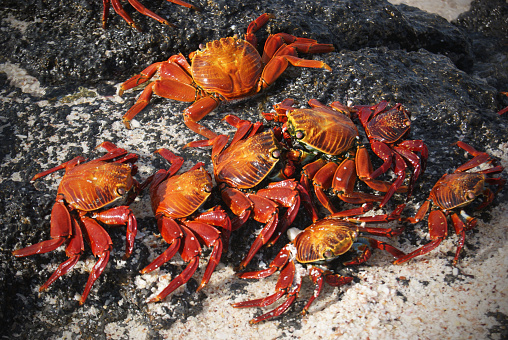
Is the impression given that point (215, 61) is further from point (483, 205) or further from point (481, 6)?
point (481, 6)

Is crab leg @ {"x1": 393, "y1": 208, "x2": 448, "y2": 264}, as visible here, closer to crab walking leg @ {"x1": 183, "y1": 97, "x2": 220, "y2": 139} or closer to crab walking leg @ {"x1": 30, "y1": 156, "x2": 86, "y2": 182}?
crab walking leg @ {"x1": 183, "y1": 97, "x2": 220, "y2": 139}

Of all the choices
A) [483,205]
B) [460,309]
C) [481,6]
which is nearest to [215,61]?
[483,205]

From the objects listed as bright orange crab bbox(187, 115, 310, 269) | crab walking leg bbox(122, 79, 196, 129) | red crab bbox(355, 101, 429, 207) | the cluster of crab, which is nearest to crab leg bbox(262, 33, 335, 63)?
the cluster of crab

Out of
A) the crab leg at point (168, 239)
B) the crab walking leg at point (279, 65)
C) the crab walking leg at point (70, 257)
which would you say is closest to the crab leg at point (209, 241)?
the crab leg at point (168, 239)

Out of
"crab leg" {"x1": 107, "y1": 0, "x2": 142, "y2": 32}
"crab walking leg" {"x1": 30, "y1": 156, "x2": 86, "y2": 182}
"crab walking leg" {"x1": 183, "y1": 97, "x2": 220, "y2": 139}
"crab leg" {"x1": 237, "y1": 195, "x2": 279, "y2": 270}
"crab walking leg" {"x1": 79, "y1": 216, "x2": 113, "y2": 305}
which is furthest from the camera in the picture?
"crab leg" {"x1": 107, "y1": 0, "x2": 142, "y2": 32}

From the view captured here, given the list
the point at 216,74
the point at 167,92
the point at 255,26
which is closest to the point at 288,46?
the point at 255,26
